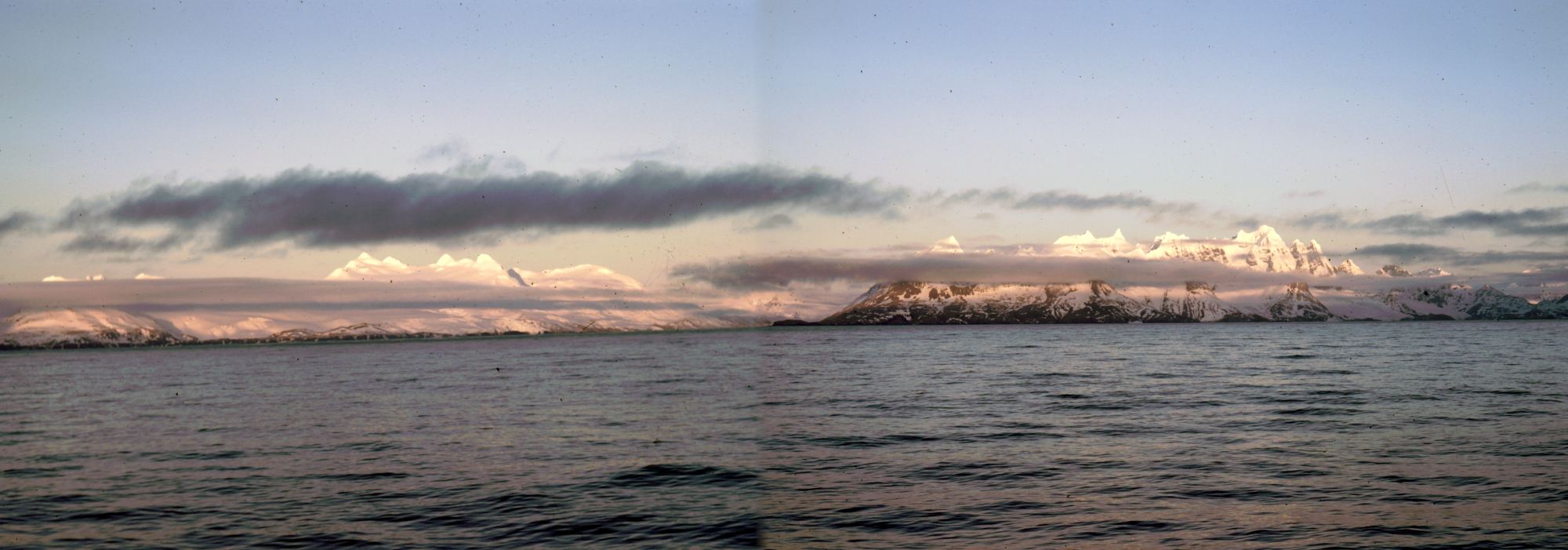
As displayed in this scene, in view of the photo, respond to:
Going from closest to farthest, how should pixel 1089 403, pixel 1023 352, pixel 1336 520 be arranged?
pixel 1336 520 < pixel 1089 403 < pixel 1023 352

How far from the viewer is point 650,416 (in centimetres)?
4288

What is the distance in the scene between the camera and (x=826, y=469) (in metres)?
26.7

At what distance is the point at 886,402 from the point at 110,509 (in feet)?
102

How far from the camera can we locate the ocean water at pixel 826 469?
19.6 m

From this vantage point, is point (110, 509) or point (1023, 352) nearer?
point (110, 509)

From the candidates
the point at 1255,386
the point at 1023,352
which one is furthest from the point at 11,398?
the point at 1023,352

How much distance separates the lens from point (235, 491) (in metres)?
25.2

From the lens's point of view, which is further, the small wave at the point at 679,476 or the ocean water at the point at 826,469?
the small wave at the point at 679,476

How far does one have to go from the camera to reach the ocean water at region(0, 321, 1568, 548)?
19625mm

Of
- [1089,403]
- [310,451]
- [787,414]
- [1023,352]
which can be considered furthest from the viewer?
[1023,352]

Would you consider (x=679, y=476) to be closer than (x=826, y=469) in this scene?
Yes

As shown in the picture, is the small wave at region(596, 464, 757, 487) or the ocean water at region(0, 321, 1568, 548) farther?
the small wave at region(596, 464, 757, 487)

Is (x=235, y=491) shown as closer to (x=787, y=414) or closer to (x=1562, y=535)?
(x=787, y=414)

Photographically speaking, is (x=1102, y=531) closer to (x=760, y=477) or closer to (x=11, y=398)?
(x=760, y=477)
